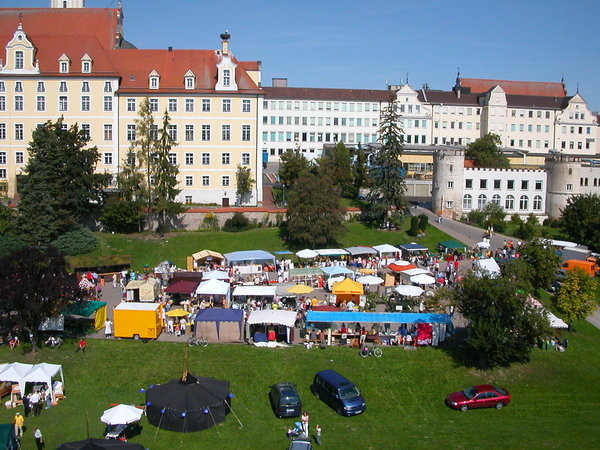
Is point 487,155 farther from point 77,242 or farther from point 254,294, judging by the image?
point 77,242

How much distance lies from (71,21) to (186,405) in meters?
51.1

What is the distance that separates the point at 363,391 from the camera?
88.7 feet

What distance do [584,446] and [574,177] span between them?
4760cm

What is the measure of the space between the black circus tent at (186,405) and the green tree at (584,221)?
1538 inches

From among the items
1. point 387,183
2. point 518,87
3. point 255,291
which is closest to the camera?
point 255,291

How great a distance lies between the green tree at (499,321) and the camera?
28797 millimetres

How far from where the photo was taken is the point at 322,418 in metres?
24.2

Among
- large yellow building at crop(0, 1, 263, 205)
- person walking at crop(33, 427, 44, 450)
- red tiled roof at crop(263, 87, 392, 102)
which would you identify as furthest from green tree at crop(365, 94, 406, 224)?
person walking at crop(33, 427, 44, 450)

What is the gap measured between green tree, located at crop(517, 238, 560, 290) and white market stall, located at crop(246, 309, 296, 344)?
15691mm

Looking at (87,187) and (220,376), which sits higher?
(87,187)

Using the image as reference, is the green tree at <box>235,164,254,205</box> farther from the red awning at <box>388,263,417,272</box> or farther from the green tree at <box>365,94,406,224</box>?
the red awning at <box>388,263,417,272</box>

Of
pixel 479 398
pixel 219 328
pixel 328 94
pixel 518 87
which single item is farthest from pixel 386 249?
pixel 518 87

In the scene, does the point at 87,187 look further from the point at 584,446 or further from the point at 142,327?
the point at 584,446

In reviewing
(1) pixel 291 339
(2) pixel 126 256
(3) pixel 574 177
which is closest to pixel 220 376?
(1) pixel 291 339
